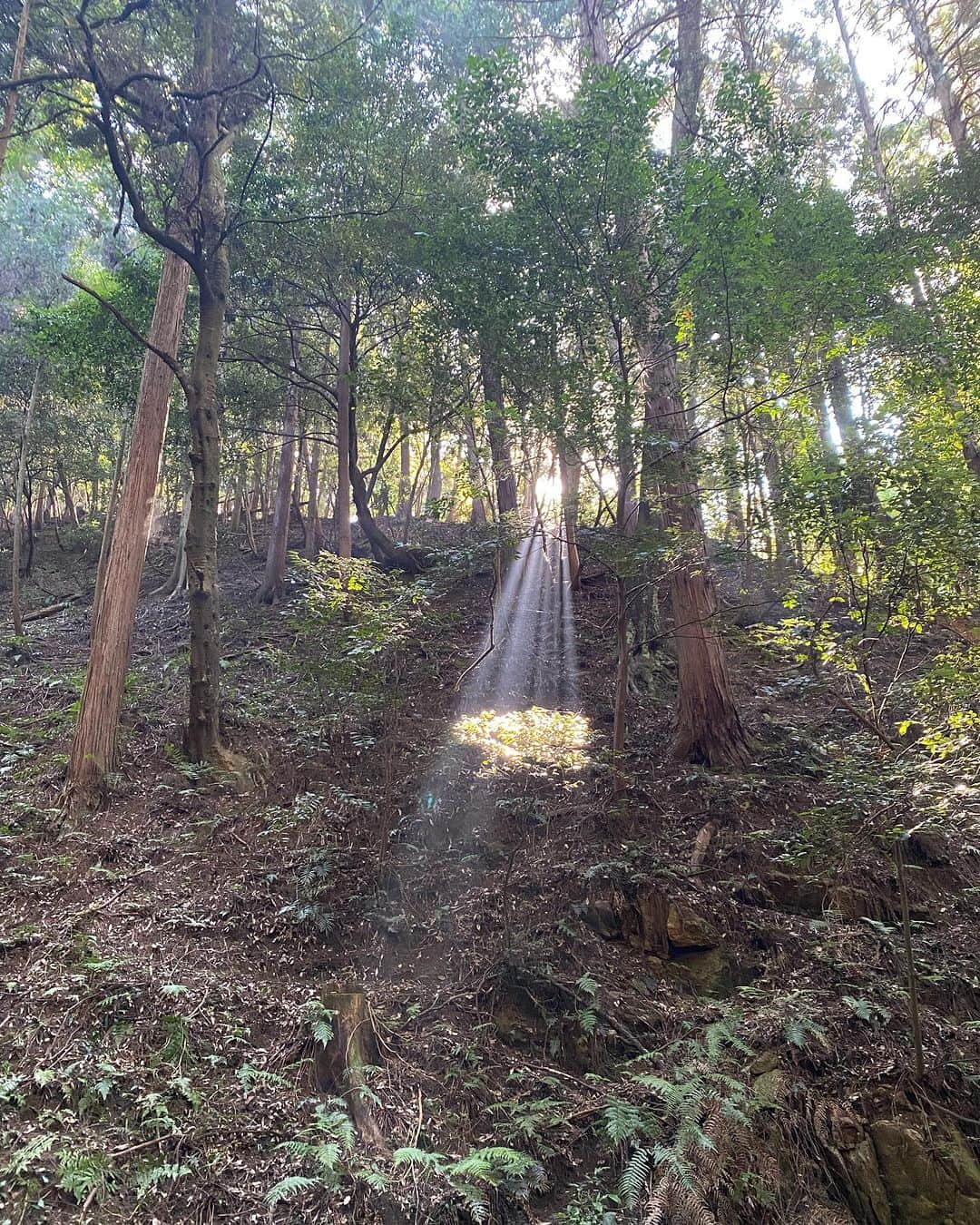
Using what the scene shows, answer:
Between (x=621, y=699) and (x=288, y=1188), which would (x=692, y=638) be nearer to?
(x=621, y=699)

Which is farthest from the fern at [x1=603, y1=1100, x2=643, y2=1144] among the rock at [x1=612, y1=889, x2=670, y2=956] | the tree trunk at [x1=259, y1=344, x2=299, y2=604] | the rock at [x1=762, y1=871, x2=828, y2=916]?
the tree trunk at [x1=259, y1=344, x2=299, y2=604]

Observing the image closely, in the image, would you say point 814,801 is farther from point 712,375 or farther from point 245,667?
point 245,667

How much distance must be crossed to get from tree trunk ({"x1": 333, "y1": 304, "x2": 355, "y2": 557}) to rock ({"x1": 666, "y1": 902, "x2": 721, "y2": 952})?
7622 mm

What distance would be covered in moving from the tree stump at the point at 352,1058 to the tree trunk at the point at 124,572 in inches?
134

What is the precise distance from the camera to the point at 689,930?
181 inches

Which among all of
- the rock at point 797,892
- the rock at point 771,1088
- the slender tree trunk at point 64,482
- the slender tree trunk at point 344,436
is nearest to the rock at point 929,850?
the rock at point 797,892

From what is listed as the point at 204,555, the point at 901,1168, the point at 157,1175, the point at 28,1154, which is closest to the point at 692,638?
the point at 901,1168

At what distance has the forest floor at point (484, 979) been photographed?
9.46 ft

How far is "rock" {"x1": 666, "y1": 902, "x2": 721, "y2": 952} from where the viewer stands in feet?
14.9

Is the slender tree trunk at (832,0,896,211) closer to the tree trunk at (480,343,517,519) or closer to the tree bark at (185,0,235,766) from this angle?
the tree trunk at (480,343,517,519)

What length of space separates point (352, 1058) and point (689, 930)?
2.48 m

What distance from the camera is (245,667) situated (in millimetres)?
9547

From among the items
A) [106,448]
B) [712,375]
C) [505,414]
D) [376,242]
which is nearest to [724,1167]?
[505,414]

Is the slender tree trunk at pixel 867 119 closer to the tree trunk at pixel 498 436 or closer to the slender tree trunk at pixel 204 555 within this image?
the tree trunk at pixel 498 436
